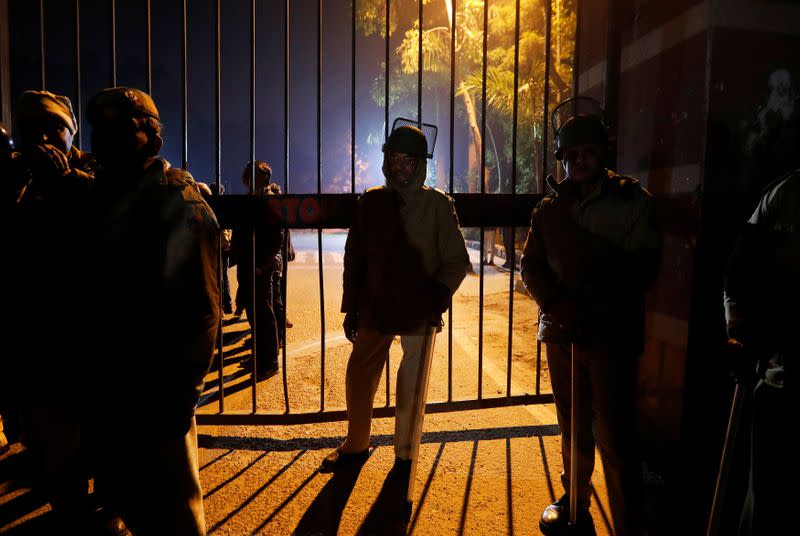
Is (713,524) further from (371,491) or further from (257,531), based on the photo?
(257,531)

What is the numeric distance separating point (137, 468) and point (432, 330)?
5.62 feet

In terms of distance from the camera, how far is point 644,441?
3.33 meters

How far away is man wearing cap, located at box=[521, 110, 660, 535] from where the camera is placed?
2.28 m

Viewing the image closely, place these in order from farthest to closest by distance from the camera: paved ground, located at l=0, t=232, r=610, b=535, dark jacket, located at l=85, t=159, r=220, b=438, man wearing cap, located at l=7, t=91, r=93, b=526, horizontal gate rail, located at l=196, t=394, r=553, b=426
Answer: horizontal gate rail, located at l=196, t=394, r=553, b=426
paved ground, located at l=0, t=232, r=610, b=535
man wearing cap, located at l=7, t=91, r=93, b=526
dark jacket, located at l=85, t=159, r=220, b=438

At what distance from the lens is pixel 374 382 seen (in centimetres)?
311

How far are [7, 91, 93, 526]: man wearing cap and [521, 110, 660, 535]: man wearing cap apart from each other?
7.11 ft

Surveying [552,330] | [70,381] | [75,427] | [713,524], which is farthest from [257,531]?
[713,524]

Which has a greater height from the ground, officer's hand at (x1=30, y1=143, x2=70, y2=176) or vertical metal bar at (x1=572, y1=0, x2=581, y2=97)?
vertical metal bar at (x1=572, y1=0, x2=581, y2=97)

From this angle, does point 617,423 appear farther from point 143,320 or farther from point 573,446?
point 143,320

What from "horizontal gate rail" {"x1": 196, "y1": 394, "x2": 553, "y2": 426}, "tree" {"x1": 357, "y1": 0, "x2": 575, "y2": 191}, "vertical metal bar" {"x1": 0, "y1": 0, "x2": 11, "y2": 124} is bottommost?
"horizontal gate rail" {"x1": 196, "y1": 394, "x2": 553, "y2": 426}

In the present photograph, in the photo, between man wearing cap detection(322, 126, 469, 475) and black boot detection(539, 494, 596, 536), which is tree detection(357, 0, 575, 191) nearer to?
man wearing cap detection(322, 126, 469, 475)

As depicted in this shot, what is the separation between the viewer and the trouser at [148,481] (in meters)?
1.63

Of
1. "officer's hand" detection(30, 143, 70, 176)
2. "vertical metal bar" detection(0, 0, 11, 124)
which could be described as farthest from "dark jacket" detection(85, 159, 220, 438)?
"vertical metal bar" detection(0, 0, 11, 124)

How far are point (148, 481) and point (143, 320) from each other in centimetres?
53
